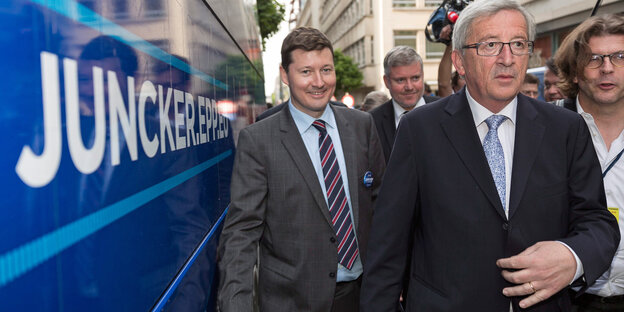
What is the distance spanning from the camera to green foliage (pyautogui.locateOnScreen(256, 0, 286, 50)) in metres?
22.0

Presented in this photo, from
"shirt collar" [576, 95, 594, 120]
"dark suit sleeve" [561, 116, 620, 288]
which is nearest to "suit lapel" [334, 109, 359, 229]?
"dark suit sleeve" [561, 116, 620, 288]

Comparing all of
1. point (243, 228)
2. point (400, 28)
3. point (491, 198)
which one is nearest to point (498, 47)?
point (491, 198)

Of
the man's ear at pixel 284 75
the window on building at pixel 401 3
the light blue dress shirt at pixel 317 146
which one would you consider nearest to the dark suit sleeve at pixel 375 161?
the light blue dress shirt at pixel 317 146

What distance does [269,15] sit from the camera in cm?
2245

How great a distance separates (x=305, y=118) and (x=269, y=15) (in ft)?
68.7

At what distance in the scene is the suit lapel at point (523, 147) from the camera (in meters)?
1.72

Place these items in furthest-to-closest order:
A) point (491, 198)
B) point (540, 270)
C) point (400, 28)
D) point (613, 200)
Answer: point (400, 28)
point (613, 200)
point (491, 198)
point (540, 270)

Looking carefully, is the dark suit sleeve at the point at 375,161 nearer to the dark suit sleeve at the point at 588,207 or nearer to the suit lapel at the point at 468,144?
the suit lapel at the point at 468,144

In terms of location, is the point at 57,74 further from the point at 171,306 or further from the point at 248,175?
the point at 248,175

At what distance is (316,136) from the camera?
2.61 meters

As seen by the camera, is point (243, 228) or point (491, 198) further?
point (243, 228)

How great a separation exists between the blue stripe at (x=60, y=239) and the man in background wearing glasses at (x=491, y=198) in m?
0.98

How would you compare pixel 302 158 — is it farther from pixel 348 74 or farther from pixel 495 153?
pixel 348 74

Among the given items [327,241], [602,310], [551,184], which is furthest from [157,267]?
[602,310]
